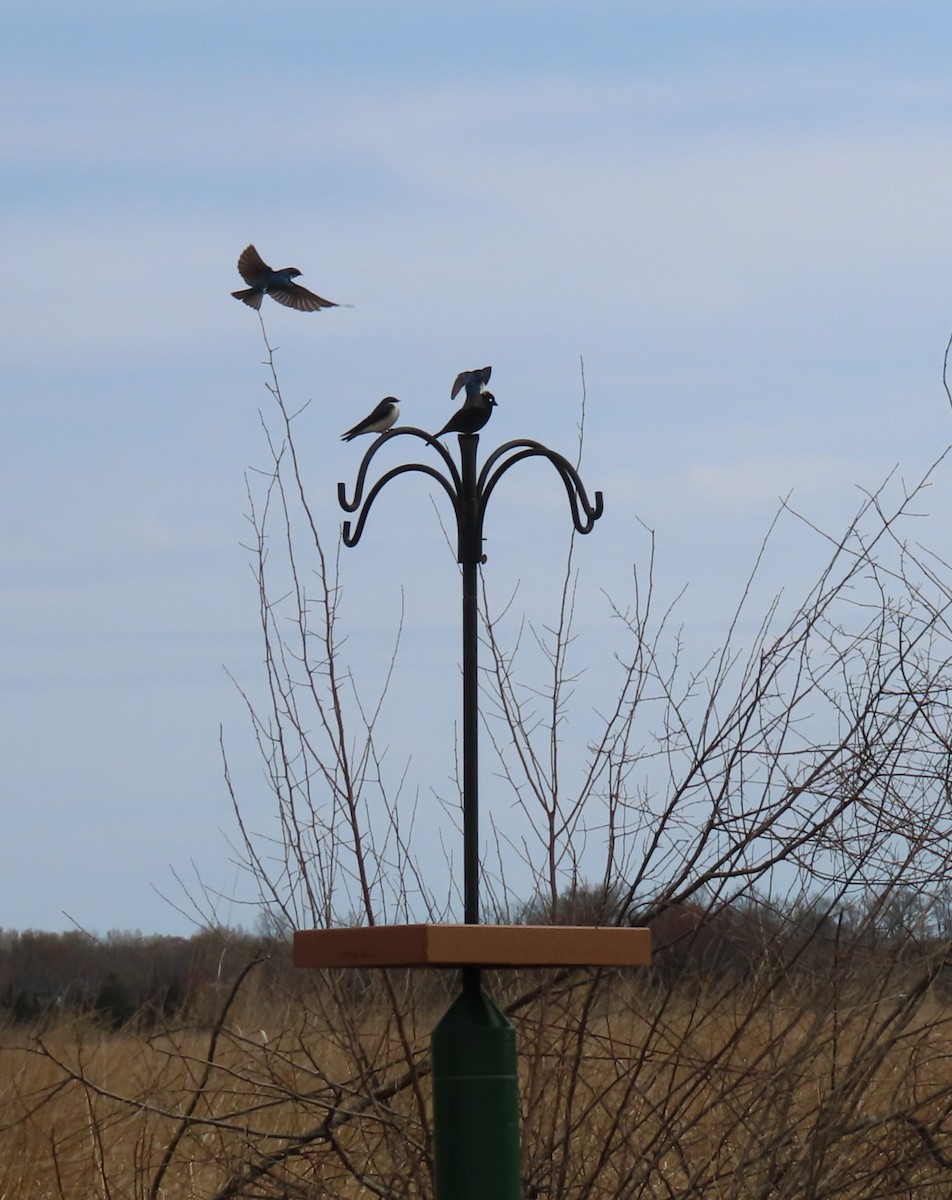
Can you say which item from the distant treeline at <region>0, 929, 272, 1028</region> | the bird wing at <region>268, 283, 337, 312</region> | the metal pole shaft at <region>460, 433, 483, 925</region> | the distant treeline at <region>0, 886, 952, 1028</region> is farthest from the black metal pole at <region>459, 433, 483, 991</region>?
the distant treeline at <region>0, 929, 272, 1028</region>

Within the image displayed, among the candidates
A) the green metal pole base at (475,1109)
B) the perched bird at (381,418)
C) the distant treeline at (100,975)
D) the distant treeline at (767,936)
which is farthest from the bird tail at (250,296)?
the distant treeline at (100,975)

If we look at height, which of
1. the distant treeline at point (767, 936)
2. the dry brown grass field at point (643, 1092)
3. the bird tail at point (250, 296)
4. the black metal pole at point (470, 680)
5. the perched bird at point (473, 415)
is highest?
the bird tail at point (250, 296)

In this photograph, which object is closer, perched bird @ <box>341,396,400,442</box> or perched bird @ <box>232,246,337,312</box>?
perched bird @ <box>341,396,400,442</box>

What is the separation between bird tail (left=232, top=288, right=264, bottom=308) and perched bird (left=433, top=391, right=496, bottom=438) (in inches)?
41.6

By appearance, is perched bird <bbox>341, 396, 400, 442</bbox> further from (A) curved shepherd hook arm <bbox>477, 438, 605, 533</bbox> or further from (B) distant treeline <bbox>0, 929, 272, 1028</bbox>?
(B) distant treeline <bbox>0, 929, 272, 1028</bbox>

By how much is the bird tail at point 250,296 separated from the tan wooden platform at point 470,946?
168 cm

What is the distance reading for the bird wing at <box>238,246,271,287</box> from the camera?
11.6ft

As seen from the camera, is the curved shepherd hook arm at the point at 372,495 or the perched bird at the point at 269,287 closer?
the curved shepherd hook arm at the point at 372,495

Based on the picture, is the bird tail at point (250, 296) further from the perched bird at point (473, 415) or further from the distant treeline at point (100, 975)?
the distant treeline at point (100, 975)

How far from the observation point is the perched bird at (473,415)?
265cm

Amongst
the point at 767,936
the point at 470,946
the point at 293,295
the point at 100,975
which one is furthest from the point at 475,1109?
the point at 100,975

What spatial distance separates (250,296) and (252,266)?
0.07 m

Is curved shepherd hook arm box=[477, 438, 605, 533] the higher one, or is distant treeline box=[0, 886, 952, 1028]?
curved shepherd hook arm box=[477, 438, 605, 533]

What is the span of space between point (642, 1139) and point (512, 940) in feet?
6.73
